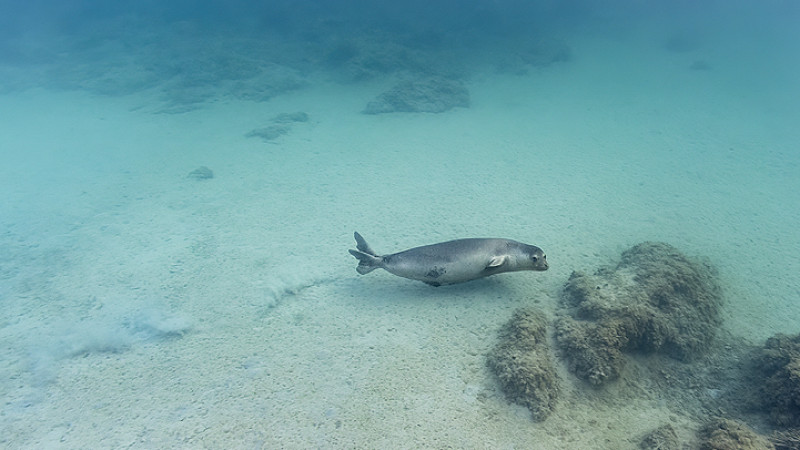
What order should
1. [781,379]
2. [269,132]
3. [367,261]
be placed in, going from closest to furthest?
[781,379], [367,261], [269,132]

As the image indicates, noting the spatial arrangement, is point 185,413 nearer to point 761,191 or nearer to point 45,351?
point 45,351

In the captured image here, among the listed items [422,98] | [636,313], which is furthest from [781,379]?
[422,98]

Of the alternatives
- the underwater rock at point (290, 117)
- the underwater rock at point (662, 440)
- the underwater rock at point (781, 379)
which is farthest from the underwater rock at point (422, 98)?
the underwater rock at point (662, 440)

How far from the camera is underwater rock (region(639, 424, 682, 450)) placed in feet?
8.50

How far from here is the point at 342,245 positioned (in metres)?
5.14

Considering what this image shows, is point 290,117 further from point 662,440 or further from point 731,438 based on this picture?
point 731,438

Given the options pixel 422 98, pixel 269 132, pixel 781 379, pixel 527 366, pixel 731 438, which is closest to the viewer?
pixel 731 438

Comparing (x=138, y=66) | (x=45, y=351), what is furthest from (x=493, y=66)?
(x=45, y=351)

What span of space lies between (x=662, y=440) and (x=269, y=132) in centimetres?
991

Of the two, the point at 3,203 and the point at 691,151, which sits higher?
the point at 691,151

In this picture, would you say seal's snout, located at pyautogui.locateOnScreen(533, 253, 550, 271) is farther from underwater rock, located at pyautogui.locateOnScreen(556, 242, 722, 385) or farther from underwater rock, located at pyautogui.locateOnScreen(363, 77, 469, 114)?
underwater rock, located at pyautogui.locateOnScreen(363, 77, 469, 114)

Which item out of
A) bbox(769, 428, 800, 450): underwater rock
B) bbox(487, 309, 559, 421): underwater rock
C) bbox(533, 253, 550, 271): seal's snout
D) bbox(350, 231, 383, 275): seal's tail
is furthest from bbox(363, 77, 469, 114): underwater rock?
bbox(769, 428, 800, 450): underwater rock

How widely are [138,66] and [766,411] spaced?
23.9 metres

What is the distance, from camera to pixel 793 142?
9.78m
